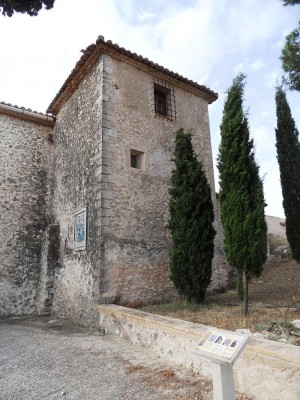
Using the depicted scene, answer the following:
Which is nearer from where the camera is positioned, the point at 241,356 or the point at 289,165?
the point at 241,356

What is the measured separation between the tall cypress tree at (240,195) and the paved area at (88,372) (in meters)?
2.10

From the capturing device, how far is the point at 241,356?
308cm

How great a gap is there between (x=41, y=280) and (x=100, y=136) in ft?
14.9

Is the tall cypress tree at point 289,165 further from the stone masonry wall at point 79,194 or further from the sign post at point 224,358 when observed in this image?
the sign post at point 224,358

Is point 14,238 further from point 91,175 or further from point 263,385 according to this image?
point 263,385

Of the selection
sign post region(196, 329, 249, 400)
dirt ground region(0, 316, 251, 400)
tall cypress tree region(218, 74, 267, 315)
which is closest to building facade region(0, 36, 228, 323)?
dirt ground region(0, 316, 251, 400)

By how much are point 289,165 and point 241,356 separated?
8495 millimetres

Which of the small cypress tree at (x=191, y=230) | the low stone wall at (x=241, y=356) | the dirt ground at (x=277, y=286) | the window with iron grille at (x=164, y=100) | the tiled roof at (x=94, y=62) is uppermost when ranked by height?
the tiled roof at (x=94, y=62)

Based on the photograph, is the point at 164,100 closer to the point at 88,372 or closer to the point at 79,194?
the point at 79,194

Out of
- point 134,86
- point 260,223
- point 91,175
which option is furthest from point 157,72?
point 260,223

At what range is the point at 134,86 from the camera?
7.96 metres

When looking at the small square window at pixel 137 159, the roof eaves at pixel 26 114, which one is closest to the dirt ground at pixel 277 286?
the small square window at pixel 137 159

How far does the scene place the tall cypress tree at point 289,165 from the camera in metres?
9.73

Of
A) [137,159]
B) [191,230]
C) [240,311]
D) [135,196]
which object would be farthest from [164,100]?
[240,311]
